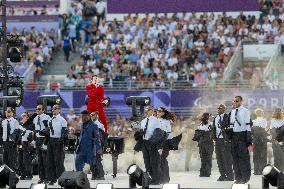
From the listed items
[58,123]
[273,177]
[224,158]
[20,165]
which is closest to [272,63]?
[224,158]

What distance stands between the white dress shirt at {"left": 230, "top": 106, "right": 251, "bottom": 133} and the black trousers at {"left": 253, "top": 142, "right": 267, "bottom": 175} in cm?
459

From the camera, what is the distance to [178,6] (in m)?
46.0

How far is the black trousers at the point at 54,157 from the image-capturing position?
27.7m

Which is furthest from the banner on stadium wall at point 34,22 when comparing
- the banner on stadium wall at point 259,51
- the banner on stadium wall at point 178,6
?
the banner on stadium wall at point 259,51

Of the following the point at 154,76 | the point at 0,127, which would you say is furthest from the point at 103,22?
the point at 0,127

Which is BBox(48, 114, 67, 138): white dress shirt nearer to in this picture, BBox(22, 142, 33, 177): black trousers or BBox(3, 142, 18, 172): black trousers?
BBox(3, 142, 18, 172): black trousers

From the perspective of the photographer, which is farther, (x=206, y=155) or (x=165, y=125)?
(x=206, y=155)

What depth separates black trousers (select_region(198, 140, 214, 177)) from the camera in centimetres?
2955

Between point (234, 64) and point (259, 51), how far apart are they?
3.70 feet

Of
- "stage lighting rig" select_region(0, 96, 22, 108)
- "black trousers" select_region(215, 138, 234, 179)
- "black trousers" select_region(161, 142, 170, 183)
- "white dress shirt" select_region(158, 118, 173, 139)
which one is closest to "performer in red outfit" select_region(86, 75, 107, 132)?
"white dress shirt" select_region(158, 118, 173, 139)

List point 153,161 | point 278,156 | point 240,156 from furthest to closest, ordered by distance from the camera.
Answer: point 278,156
point 153,161
point 240,156

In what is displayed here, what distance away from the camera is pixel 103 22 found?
153 ft

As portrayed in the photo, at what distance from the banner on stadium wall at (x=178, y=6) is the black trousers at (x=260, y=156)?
594 inches

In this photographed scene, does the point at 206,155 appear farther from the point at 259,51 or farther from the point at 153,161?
the point at 259,51
